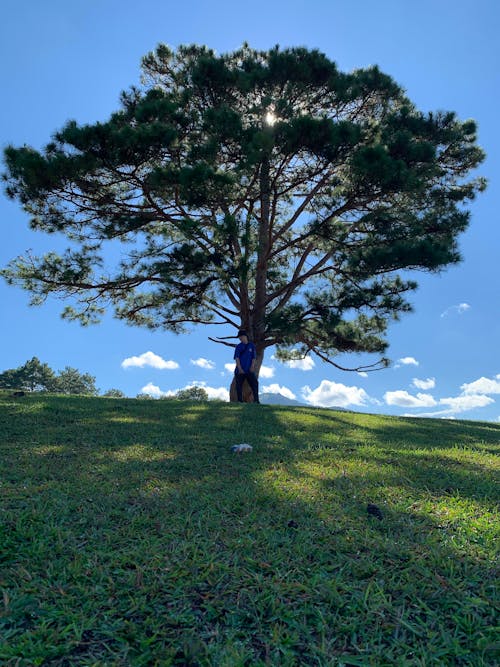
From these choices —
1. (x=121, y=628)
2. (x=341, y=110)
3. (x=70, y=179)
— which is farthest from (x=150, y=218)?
(x=121, y=628)

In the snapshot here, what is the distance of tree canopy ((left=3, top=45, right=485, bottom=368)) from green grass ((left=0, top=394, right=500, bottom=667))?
8526 millimetres

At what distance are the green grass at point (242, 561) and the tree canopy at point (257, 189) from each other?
28.0 feet

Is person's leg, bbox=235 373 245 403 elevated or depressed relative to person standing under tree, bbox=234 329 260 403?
depressed

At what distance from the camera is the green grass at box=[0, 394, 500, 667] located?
1.68 m

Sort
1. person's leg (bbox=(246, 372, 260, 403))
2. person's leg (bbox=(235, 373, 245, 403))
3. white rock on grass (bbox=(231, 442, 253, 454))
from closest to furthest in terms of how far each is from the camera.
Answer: white rock on grass (bbox=(231, 442, 253, 454))
person's leg (bbox=(235, 373, 245, 403))
person's leg (bbox=(246, 372, 260, 403))

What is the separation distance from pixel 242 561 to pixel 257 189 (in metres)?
12.9

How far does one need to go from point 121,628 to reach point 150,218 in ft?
39.6

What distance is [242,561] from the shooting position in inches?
86.6

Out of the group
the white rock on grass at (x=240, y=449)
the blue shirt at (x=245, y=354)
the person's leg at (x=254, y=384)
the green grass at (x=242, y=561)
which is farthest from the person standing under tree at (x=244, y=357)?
the green grass at (x=242, y=561)

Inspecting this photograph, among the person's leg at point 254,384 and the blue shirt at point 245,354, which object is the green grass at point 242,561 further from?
the person's leg at point 254,384

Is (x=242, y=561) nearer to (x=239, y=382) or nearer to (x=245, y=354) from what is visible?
(x=245, y=354)

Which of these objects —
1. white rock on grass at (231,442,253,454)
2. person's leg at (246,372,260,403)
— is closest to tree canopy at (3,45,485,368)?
person's leg at (246,372,260,403)

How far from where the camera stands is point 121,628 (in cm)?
176

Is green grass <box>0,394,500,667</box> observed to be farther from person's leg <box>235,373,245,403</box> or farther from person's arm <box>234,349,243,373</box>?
person's leg <box>235,373,245,403</box>
